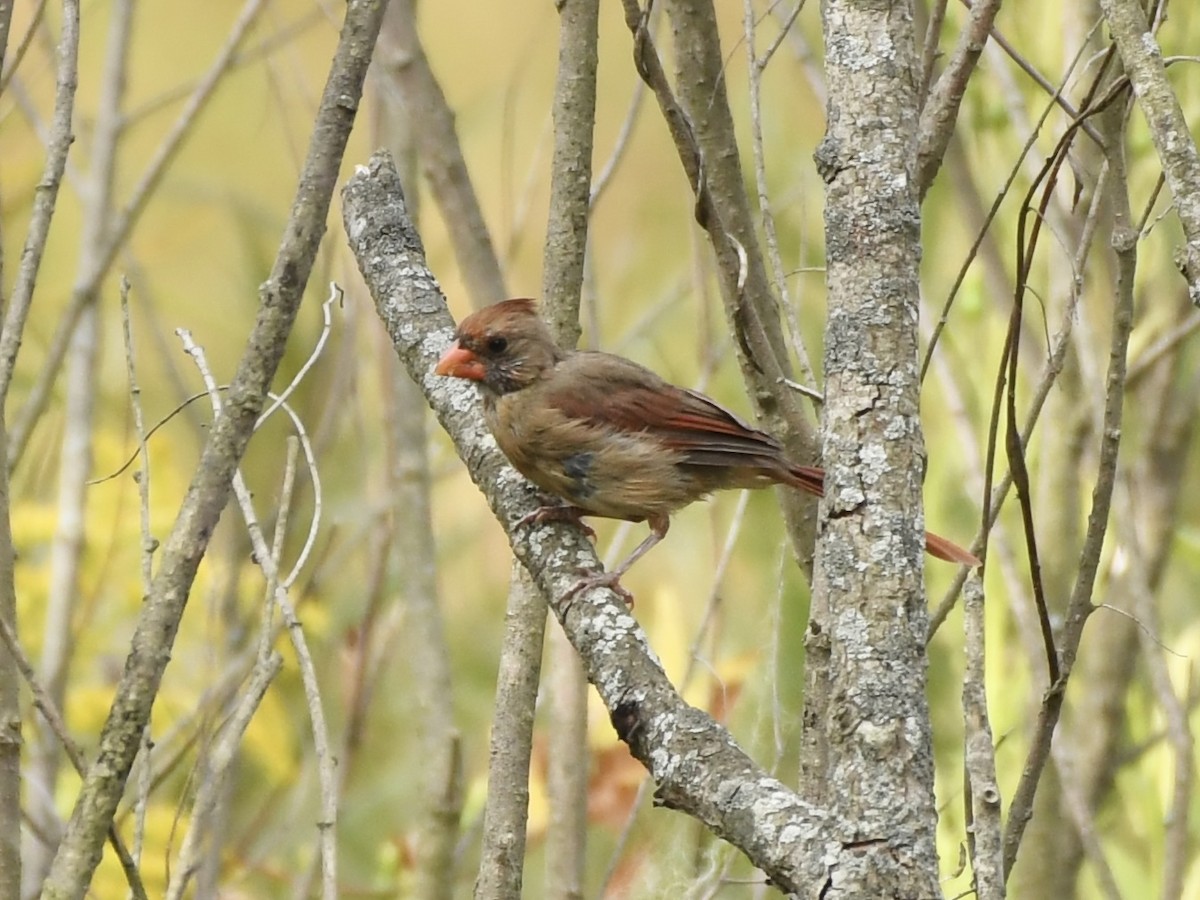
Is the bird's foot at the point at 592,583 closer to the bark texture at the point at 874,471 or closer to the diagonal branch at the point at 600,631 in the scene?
the diagonal branch at the point at 600,631

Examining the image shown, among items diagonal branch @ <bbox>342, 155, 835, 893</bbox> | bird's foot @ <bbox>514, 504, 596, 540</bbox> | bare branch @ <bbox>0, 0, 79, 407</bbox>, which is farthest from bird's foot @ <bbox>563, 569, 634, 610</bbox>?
bare branch @ <bbox>0, 0, 79, 407</bbox>

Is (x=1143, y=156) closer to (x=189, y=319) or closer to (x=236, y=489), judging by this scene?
(x=236, y=489)

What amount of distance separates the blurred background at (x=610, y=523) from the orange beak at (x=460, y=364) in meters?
0.44

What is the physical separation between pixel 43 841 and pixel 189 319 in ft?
11.6

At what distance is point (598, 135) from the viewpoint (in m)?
7.25

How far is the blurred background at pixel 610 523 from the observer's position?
3.44 m

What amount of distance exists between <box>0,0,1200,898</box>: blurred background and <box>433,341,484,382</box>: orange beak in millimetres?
437

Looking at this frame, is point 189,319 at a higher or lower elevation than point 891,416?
higher

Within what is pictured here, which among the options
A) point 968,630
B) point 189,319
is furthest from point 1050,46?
point 189,319

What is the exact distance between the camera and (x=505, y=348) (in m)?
2.92

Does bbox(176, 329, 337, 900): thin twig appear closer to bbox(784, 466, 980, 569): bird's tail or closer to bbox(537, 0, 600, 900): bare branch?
bbox(537, 0, 600, 900): bare branch

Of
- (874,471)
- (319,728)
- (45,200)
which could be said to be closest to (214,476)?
(319,728)

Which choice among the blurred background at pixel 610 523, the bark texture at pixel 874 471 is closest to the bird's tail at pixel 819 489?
the blurred background at pixel 610 523

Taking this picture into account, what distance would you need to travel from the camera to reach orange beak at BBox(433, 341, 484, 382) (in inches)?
98.9
